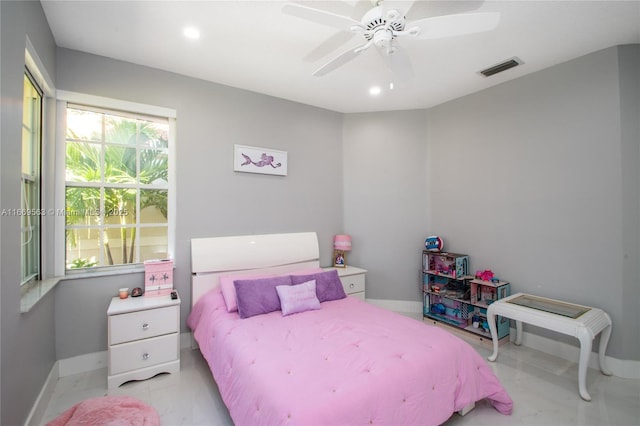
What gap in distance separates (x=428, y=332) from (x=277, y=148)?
99.7 inches

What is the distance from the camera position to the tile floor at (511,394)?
1916 mm

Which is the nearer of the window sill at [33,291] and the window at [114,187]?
the window sill at [33,291]

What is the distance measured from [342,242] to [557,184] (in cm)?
235

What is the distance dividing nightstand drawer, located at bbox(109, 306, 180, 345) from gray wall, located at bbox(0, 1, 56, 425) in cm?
44

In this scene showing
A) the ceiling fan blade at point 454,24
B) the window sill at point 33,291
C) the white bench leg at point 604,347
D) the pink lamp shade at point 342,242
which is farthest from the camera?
the pink lamp shade at point 342,242

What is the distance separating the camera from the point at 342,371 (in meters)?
1.60

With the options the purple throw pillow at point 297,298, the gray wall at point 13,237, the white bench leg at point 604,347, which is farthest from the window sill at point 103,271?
the white bench leg at point 604,347

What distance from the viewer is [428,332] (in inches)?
82.0

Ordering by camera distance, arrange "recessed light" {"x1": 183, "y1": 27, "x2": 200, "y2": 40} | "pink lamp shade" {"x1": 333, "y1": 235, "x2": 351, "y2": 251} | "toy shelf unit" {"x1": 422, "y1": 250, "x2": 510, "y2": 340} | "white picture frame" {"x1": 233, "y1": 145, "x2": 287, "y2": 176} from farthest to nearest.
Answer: "pink lamp shade" {"x1": 333, "y1": 235, "x2": 351, "y2": 251}
"white picture frame" {"x1": 233, "y1": 145, "x2": 287, "y2": 176}
"toy shelf unit" {"x1": 422, "y1": 250, "x2": 510, "y2": 340}
"recessed light" {"x1": 183, "y1": 27, "x2": 200, "y2": 40}

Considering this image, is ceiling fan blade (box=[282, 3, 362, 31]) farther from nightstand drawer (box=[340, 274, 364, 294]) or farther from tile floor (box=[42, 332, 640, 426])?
nightstand drawer (box=[340, 274, 364, 294])

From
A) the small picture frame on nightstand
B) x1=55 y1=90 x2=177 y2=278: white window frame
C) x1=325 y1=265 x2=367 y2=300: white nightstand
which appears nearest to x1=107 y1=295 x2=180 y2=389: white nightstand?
x1=55 y1=90 x2=177 y2=278: white window frame

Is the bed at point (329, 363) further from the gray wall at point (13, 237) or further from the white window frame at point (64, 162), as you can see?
the gray wall at point (13, 237)

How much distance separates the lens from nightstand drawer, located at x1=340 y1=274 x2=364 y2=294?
3.54 m

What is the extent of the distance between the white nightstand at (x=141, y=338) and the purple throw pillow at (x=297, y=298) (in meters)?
0.89
